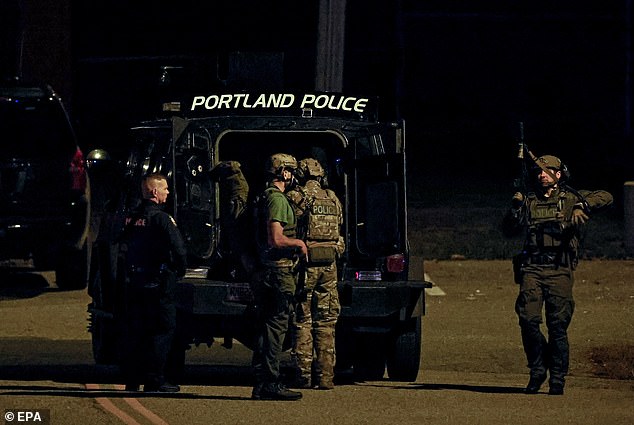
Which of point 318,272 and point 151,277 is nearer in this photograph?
point 151,277

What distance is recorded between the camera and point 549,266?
13.6 m

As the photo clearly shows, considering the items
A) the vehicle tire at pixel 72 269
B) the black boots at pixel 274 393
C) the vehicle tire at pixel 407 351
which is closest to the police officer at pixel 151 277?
the black boots at pixel 274 393

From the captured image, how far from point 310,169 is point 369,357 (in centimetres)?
184

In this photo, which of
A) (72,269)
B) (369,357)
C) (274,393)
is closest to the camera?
(274,393)

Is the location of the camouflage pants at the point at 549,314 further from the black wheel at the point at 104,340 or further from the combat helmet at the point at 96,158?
the combat helmet at the point at 96,158

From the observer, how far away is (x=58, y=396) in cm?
1309

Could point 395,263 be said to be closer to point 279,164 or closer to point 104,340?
point 279,164

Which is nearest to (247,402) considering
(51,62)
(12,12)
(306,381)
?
(306,381)

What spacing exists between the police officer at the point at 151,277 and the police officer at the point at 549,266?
2.56 metres

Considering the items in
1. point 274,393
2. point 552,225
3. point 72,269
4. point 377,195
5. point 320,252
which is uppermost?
point 377,195

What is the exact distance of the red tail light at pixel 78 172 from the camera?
63.2ft

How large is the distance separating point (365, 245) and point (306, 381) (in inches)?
45.6

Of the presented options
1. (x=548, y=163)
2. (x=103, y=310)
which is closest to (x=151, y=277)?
(x=103, y=310)

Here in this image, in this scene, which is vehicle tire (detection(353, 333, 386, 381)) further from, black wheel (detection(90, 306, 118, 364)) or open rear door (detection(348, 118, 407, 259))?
black wheel (detection(90, 306, 118, 364))
